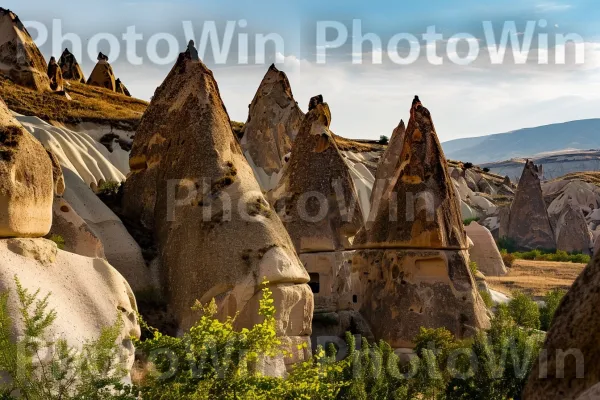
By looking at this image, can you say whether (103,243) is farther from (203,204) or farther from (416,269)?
(416,269)

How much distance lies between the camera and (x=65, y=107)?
3133 centimetres

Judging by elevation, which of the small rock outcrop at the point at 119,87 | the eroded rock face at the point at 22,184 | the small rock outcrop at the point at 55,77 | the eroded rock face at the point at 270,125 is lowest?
the eroded rock face at the point at 22,184

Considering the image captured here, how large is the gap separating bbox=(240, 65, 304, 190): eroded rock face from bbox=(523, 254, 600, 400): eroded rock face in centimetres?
2666

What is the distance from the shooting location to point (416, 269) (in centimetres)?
1252

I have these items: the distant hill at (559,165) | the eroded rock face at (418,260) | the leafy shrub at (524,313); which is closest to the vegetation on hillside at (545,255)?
the leafy shrub at (524,313)

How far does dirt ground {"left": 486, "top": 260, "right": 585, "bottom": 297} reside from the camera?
21.5 metres

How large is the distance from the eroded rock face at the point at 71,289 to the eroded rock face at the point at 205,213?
144 centimetres

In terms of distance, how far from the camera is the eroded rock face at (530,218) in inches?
1318

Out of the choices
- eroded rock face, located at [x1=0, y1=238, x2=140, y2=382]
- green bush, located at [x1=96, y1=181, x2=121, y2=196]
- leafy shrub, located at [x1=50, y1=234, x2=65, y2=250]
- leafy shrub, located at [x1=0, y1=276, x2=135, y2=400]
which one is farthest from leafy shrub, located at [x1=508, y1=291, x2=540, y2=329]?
leafy shrub, located at [x1=0, y1=276, x2=135, y2=400]

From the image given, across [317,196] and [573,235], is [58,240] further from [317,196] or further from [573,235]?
[573,235]

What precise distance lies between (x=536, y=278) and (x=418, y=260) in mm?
12694

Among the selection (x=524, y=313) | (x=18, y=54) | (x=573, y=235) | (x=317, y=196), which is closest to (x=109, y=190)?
(x=317, y=196)

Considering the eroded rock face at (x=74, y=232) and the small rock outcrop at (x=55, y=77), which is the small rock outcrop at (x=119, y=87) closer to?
the small rock outcrop at (x=55, y=77)

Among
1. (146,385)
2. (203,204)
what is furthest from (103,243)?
(146,385)
